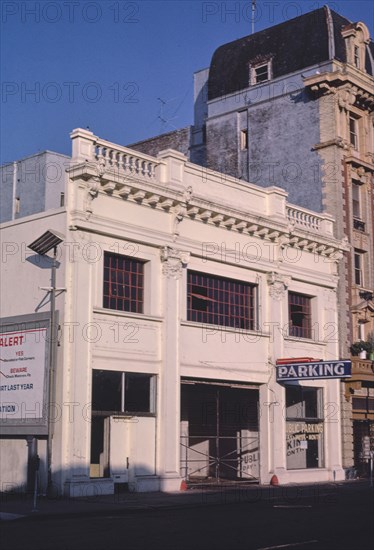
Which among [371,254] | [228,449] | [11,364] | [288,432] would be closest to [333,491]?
[288,432]

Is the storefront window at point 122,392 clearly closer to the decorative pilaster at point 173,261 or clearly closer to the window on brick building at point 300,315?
the decorative pilaster at point 173,261

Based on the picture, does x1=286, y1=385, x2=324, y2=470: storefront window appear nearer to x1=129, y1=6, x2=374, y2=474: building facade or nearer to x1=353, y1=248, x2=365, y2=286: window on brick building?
x1=129, y1=6, x2=374, y2=474: building facade

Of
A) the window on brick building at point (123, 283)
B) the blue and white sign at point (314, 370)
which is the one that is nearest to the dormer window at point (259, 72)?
the blue and white sign at point (314, 370)

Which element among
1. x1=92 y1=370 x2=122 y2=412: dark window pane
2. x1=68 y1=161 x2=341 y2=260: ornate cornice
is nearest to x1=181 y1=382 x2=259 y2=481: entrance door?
x1=92 y1=370 x2=122 y2=412: dark window pane

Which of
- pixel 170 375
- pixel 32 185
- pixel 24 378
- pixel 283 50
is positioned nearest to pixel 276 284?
pixel 170 375

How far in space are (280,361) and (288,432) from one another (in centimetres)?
300

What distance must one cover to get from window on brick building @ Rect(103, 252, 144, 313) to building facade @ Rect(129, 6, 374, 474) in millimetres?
12204

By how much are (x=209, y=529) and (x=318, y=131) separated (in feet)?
82.5

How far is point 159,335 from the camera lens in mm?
26594

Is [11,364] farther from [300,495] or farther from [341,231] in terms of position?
[341,231]

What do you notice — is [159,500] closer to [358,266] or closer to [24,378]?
[24,378]

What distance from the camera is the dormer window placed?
41.9 meters

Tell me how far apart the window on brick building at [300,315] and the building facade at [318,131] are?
209 centimetres

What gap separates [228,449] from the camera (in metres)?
33.0
